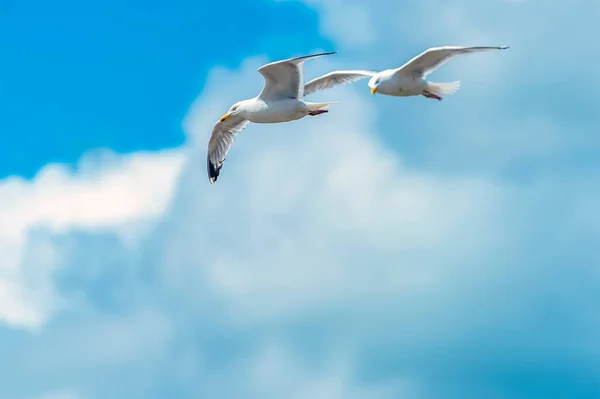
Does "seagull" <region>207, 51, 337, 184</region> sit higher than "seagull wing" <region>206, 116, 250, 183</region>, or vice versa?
"seagull wing" <region>206, 116, 250, 183</region>

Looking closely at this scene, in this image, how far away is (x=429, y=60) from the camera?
2400 cm

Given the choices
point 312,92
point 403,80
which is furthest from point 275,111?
point 312,92

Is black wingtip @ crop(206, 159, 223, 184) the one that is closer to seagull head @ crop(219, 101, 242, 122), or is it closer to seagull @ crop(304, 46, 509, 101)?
seagull head @ crop(219, 101, 242, 122)

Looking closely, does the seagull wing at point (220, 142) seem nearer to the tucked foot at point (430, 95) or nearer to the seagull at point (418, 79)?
the seagull at point (418, 79)

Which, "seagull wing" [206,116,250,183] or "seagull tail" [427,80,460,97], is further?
"seagull wing" [206,116,250,183]

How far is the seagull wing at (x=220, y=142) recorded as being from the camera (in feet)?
87.9

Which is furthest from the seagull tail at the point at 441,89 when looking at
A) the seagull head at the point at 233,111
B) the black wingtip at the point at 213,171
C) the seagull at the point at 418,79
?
the black wingtip at the point at 213,171

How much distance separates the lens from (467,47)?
75.2ft

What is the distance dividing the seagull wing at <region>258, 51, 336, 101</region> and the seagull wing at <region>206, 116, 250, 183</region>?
92.0 inches

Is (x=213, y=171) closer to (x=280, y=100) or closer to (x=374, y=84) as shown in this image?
(x=280, y=100)

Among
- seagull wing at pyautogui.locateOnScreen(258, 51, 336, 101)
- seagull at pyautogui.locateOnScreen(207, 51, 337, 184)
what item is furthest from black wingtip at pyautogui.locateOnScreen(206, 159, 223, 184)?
seagull wing at pyautogui.locateOnScreen(258, 51, 336, 101)

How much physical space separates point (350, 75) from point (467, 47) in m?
5.65

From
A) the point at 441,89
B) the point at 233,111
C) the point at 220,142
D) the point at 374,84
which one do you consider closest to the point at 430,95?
the point at 441,89

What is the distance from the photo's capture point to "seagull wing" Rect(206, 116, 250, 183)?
26.8 meters
